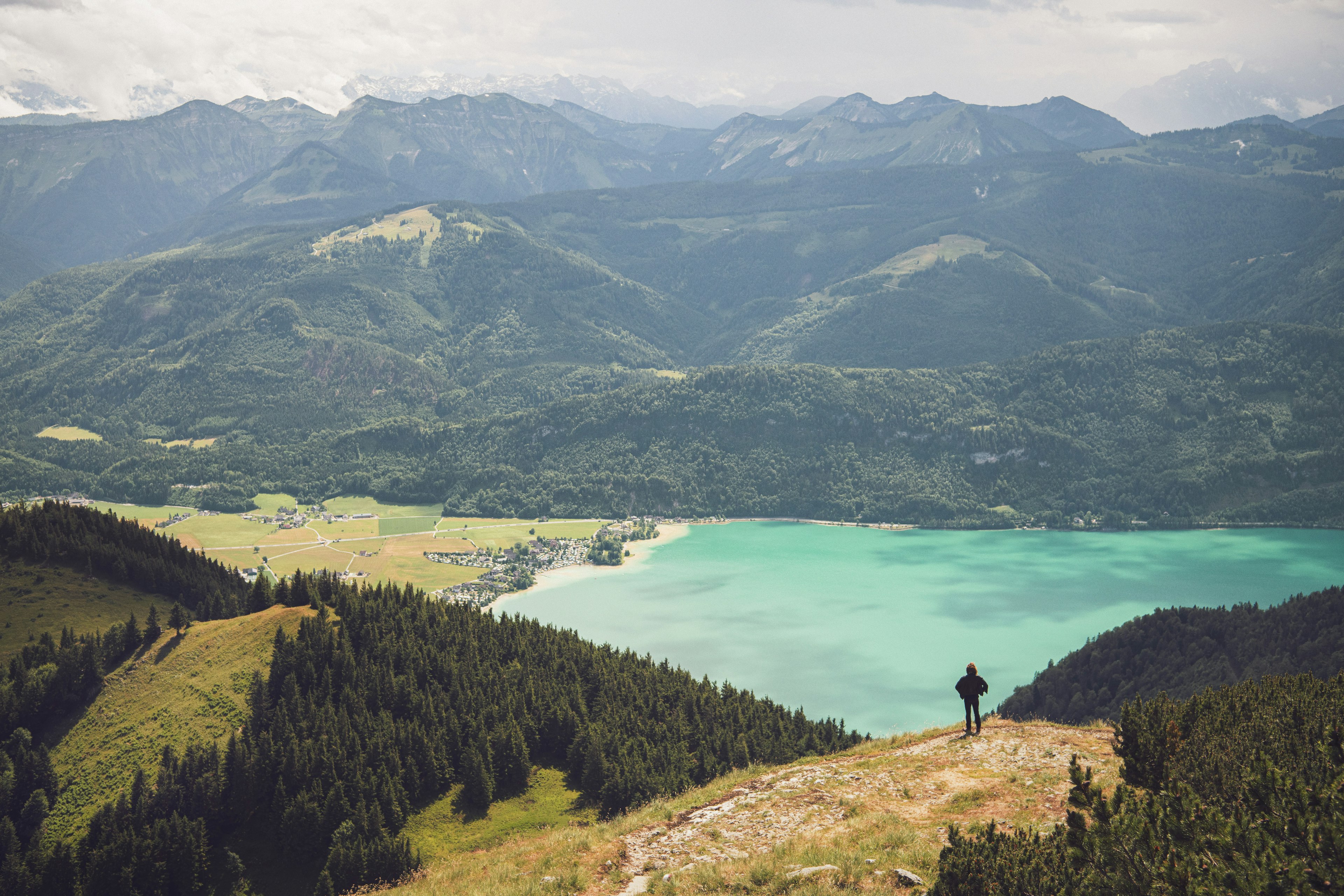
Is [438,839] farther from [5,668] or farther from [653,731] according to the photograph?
[5,668]

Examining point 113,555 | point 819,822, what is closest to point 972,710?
point 819,822

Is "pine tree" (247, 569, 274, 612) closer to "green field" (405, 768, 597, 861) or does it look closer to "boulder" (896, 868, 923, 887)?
"green field" (405, 768, 597, 861)

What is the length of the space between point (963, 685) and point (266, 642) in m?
58.4

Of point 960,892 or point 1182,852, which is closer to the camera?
point 1182,852

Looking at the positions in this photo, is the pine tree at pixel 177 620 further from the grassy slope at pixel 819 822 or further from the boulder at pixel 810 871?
the boulder at pixel 810 871

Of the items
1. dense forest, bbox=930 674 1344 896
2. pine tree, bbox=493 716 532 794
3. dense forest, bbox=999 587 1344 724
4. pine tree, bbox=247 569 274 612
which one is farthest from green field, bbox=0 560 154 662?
dense forest, bbox=999 587 1344 724

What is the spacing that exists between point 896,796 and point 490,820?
3450cm

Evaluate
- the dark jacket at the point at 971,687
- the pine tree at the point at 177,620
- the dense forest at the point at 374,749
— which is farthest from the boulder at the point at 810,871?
the pine tree at the point at 177,620

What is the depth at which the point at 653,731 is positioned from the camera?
82.2 metres

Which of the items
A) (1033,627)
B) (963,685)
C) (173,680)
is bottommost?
(1033,627)

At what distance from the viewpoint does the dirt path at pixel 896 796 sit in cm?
3844

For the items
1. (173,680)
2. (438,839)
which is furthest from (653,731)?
(173,680)

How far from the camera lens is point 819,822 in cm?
4031

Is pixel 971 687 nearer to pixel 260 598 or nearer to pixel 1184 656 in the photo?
pixel 260 598
